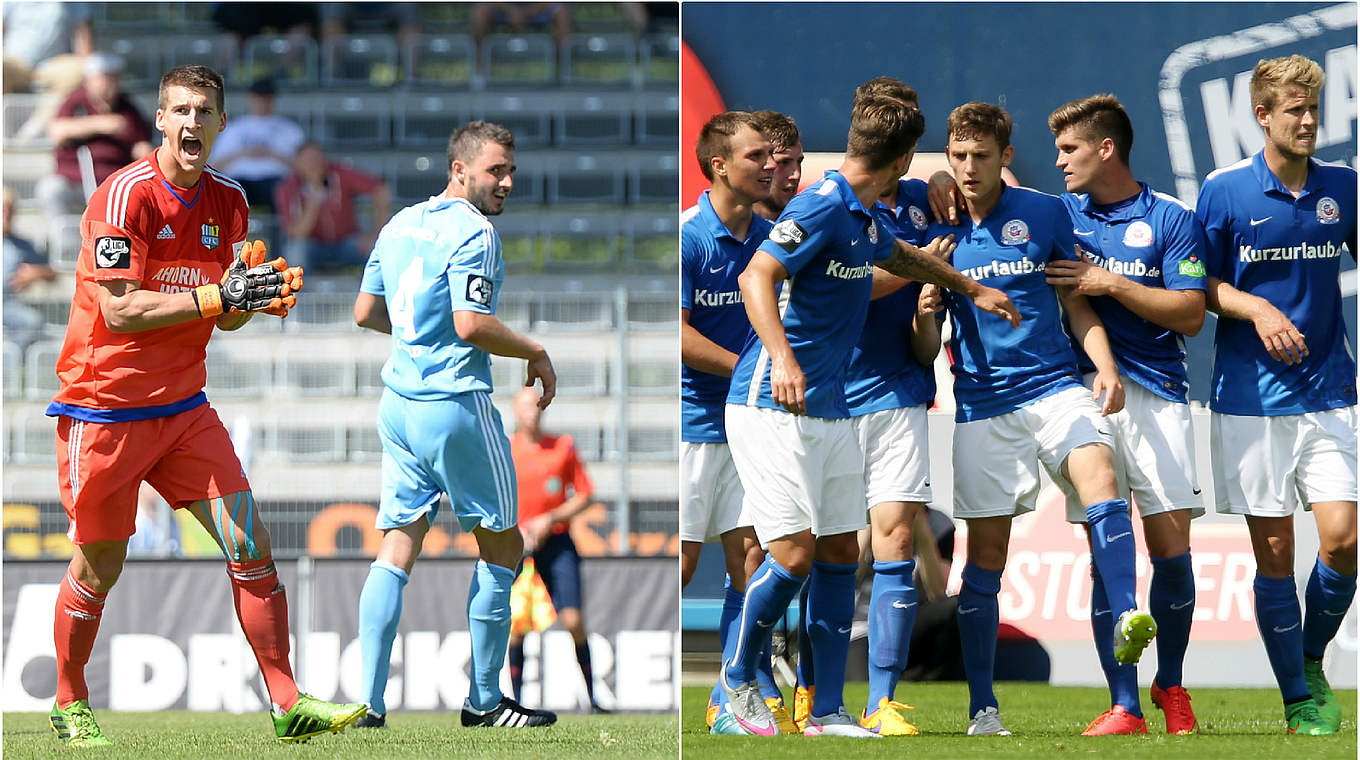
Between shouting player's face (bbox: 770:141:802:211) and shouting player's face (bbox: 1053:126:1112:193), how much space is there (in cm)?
102

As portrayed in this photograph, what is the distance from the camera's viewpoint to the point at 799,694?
18.5ft

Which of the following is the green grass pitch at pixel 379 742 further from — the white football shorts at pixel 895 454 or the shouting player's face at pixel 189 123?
the shouting player's face at pixel 189 123

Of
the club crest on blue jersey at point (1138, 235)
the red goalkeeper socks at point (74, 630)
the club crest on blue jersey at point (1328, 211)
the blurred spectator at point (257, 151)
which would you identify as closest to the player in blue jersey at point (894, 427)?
the club crest on blue jersey at point (1138, 235)

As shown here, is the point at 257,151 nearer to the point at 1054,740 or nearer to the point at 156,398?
the point at 156,398

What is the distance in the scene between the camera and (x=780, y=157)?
5707 mm

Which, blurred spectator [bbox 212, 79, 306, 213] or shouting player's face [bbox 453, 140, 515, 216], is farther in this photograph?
blurred spectator [bbox 212, 79, 306, 213]

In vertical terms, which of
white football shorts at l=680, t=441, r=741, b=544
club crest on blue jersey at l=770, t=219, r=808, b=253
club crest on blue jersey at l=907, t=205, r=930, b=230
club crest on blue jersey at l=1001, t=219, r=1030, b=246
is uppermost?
club crest on blue jersey at l=907, t=205, r=930, b=230

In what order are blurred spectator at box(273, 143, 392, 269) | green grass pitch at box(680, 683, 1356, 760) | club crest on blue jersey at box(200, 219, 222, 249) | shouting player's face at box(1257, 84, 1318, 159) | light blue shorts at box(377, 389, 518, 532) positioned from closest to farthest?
green grass pitch at box(680, 683, 1356, 760) → club crest on blue jersey at box(200, 219, 222, 249) → light blue shorts at box(377, 389, 518, 532) → shouting player's face at box(1257, 84, 1318, 159) → blurred spectator at box(273, 143, 392, 269)

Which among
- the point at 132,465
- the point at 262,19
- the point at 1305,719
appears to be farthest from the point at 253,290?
the point at 262,19

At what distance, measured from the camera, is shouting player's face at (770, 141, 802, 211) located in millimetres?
5699

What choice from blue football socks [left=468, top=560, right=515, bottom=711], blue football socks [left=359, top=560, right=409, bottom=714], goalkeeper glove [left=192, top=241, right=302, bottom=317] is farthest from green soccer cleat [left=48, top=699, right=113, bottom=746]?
goalkeeper glove [left=192, top=241, right=302, bottom=317]

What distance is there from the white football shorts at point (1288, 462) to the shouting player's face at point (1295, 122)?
91cm

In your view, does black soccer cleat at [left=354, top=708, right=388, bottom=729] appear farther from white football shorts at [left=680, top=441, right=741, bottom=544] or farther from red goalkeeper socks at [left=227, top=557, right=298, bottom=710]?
white football shorts at [left=680, top=441, right=741, bottom=544]

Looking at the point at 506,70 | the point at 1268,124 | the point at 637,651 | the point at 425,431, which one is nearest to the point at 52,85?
the point at 506,70
